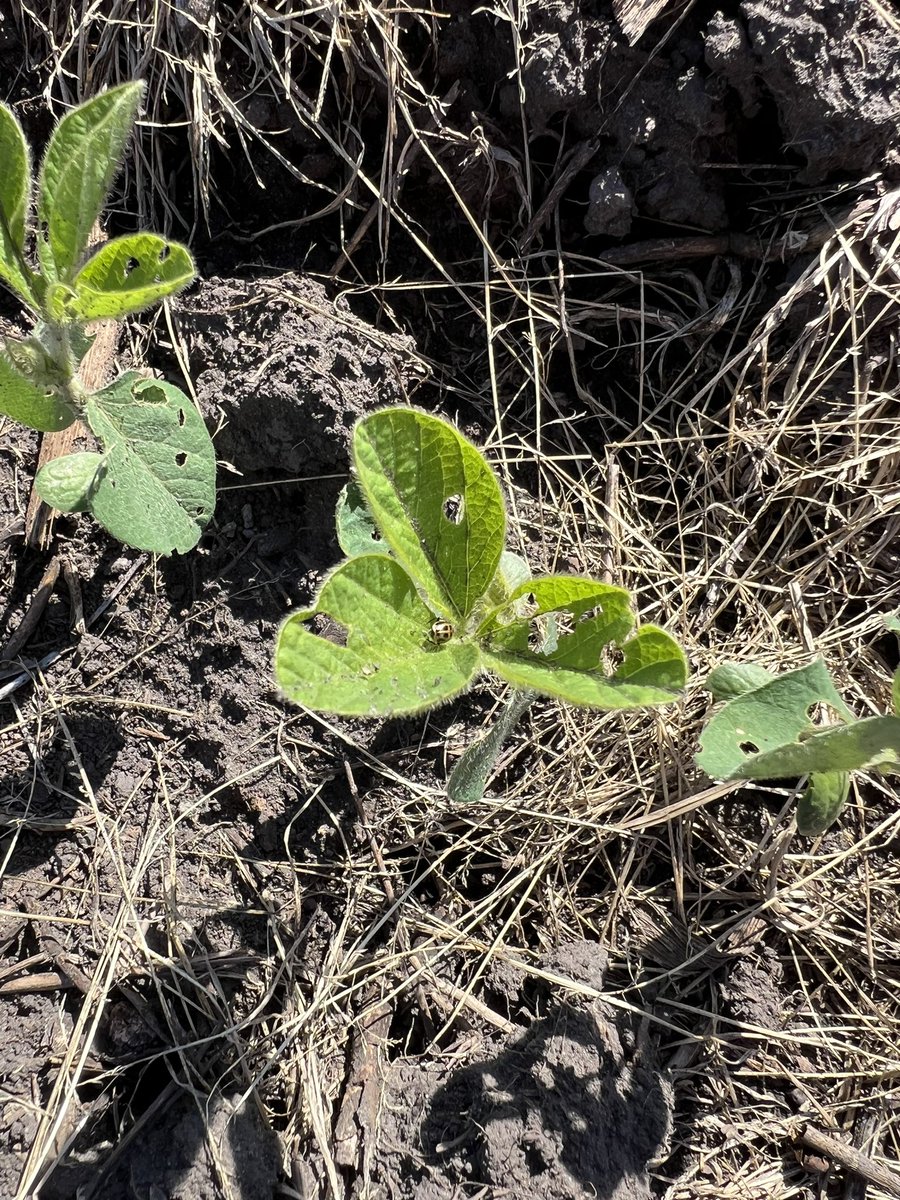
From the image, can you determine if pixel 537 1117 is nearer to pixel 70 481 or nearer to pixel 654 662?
pixel 654 662

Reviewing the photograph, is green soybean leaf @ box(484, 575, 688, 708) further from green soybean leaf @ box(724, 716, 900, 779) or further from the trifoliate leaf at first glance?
the trifoliate leaf

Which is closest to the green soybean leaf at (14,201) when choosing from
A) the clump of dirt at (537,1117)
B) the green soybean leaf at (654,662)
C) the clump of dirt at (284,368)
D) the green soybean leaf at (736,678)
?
the clump of dirt at (284,368)

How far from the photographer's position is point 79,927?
1.78 m

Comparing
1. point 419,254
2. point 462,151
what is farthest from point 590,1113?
point 462,151

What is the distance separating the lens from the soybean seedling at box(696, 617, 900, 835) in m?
1.40

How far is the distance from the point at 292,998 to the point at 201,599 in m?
0.88

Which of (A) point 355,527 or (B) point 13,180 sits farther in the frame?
(A) point 355,527

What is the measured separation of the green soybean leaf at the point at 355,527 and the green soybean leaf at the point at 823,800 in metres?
0.93

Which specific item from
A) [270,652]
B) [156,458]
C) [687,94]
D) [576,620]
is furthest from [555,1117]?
[687,94]

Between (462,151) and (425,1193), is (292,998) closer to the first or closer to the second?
(425,1193)

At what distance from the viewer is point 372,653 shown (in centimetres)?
132

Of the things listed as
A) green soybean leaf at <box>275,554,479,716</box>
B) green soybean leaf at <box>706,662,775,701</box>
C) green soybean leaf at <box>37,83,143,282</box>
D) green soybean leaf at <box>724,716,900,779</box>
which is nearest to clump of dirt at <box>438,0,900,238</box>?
green soybean leaf at <box>37,83,143,282</box>

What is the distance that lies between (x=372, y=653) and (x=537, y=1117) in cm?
98

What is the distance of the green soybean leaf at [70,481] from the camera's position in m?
1.66
